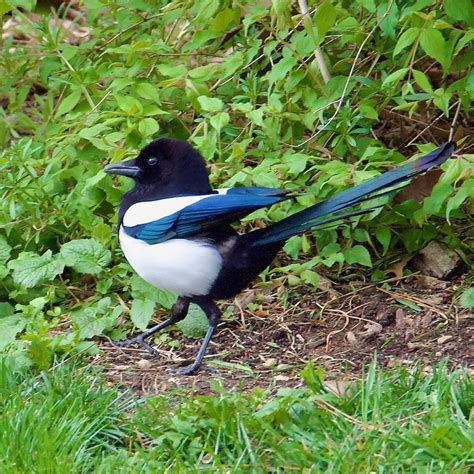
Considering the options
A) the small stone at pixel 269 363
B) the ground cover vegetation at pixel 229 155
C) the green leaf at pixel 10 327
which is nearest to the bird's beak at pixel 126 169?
the ground cover vegetation at pixel 229 155

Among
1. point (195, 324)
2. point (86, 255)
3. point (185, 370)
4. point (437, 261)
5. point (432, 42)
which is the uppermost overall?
point (432, 42)

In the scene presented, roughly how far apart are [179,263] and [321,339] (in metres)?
0.61

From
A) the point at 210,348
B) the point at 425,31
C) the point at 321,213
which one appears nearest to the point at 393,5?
the point at 425,31

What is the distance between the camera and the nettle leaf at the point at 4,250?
168 inches

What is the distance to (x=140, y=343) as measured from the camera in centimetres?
389

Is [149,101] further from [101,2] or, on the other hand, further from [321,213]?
[321,213]

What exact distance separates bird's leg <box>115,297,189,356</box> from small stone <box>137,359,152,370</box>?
85mm

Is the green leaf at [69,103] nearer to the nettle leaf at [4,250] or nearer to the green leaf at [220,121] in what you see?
the nettle leaf at [4,250]

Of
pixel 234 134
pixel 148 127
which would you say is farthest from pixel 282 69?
pixel 148 127

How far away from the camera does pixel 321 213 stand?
11.4 ft

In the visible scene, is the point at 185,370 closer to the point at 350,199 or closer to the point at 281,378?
the point at 281,378

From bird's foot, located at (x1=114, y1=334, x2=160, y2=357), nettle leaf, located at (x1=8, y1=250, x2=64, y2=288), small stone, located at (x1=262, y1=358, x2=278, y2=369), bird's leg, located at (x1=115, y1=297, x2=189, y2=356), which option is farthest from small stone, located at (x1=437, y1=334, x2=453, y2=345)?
nettle leaf, located at (x1=8, y1=250, x2=64, y2=288)

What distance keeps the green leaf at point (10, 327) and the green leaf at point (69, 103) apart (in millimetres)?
1025

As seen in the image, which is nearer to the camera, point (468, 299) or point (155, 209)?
point (155, 209)
